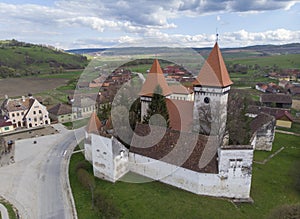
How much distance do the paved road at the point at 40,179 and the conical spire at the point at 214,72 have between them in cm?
→ 2027

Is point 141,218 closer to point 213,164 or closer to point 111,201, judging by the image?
point 111,201

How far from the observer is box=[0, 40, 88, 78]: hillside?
123550 mm

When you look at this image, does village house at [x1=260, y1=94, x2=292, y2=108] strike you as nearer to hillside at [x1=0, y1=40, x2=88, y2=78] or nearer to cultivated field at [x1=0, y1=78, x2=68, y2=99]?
cultivated field at [x1=0, y1=78, x2=68, y2=99]

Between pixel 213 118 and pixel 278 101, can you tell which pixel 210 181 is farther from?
pixel 278 101

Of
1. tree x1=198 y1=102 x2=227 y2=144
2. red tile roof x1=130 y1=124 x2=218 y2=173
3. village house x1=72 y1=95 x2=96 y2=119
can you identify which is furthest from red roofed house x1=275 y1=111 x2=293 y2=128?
village house x1=72 y1=95 x2=96 y2=119

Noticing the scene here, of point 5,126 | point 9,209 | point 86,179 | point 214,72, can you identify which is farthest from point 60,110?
point 214,72

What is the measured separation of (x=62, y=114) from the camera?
5044 cm

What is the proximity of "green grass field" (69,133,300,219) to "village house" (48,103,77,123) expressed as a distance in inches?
948

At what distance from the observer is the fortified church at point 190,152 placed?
22.9 meters

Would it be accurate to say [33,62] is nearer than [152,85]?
No

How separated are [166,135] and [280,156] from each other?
60.2 ft

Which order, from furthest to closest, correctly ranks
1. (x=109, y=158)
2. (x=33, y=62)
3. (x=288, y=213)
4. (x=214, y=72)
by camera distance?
(x=33, y=62)
(x=214, y=72)
(x=109, y=158)
(x=288, y=213)

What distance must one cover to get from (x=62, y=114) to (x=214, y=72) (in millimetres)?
A: 35684

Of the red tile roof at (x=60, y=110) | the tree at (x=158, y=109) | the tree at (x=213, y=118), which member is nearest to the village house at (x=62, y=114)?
the red tile roof at (x=60, y=110)
